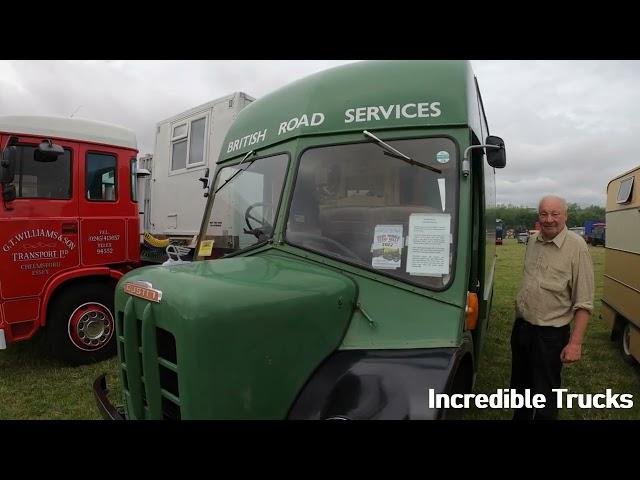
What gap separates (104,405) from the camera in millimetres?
2844

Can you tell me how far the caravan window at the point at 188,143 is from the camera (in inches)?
284

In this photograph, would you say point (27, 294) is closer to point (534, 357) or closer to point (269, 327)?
point (269, 327)

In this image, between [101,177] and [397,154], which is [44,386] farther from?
[397,154]

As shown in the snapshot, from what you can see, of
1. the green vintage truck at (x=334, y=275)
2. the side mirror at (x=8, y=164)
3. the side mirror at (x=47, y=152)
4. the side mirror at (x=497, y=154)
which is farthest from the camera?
the side mirror at (x=47, y=152)

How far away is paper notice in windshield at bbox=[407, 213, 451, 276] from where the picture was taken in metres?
2.60

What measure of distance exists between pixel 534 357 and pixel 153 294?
2679mm

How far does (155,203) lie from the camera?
8414 mm

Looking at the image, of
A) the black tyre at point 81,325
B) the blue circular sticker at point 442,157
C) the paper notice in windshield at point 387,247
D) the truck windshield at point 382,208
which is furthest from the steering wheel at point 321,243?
the black tyre at point 81,325

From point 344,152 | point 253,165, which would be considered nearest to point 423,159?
point 344,152

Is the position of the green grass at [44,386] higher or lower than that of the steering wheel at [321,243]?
lower

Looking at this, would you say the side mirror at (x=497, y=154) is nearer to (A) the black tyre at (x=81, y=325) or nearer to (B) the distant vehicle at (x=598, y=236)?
(A) the black tyre at (x=81, y=325)

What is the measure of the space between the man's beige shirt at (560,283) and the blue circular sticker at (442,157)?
1102 millimetres

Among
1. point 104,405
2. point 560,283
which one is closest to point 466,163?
point 560,283

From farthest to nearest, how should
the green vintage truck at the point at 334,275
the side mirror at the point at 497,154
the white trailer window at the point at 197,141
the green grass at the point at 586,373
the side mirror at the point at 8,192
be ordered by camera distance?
1. the white trailer window at the point at 197,141
2. the side mirror at the point at 8,192
3. the green grass at the point at 586,373
4. the side mirror at the point at 497,154
5. the green vintage truck at the point at 334,275
